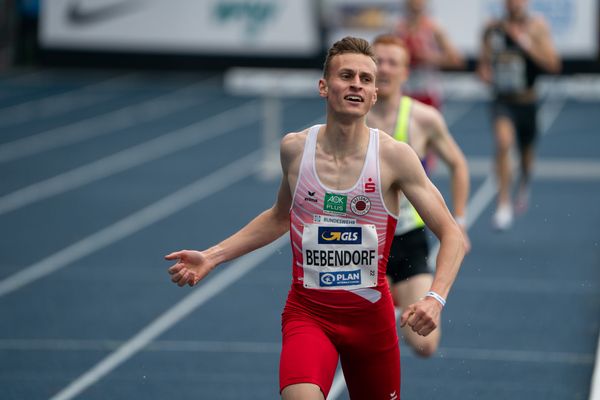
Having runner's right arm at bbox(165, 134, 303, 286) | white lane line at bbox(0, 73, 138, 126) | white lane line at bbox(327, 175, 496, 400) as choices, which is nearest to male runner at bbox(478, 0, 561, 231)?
white lane line at bbox(327, 175, 496, 400)

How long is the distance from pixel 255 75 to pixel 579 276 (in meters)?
8.11

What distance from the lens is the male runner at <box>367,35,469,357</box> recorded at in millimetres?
6898

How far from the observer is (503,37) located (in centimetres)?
1261

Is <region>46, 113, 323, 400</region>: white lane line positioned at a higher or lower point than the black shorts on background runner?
lower

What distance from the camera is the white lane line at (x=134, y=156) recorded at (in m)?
15.1

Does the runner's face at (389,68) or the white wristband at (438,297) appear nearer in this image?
the white wristband at (438,297)

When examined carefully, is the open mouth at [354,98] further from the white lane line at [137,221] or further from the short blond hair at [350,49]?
the white lane line at [137,221]

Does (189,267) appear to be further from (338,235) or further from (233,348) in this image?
(233,348)

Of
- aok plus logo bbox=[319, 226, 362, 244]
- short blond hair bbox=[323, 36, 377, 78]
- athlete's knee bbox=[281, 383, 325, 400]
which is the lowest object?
athlete's knee bbox=[281, 383, 325, 400]

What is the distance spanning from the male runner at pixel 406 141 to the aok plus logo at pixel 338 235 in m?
2.02

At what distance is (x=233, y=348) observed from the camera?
8.52m

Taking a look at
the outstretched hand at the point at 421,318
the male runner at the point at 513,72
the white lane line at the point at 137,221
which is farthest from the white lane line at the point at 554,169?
the outstretched hand at the point at 421,318

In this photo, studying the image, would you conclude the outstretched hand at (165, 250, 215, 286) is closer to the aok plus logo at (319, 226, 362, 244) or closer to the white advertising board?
the aok plus logo at (319, 226, 362, 244)

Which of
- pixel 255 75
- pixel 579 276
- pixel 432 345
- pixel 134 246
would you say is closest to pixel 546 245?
pixel 579 276
